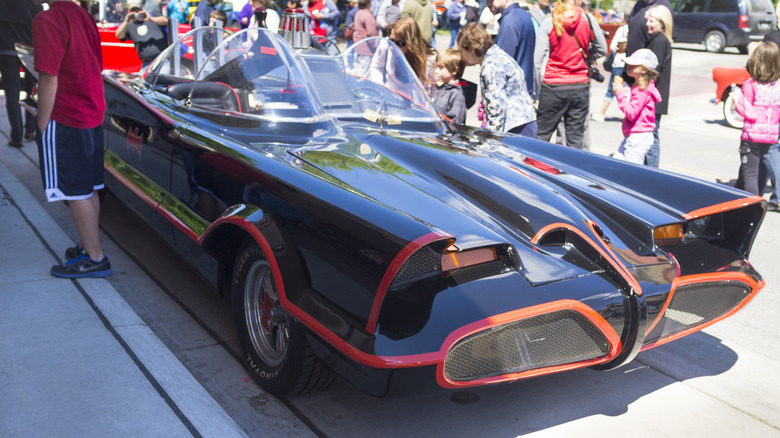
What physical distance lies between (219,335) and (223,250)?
0.55 metres

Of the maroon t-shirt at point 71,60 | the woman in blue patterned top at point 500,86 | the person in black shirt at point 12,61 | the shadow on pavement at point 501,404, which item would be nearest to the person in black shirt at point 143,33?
the person in black shirt at point 12,61

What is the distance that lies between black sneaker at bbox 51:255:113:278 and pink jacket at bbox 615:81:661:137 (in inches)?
171

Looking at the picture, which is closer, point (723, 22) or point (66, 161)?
point (66, 161)

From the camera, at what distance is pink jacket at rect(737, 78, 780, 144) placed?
21.7 ft

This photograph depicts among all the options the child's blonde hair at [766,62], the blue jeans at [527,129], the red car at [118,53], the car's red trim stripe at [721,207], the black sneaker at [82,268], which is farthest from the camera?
the red car at [118,53]

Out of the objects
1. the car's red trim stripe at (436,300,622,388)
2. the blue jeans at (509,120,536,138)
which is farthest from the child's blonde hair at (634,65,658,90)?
the car's red trim stripe at (436,300,622,388)

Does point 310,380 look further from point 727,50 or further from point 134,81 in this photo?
point 727,50

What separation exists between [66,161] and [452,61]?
9.61ft

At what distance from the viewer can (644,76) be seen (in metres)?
6.12

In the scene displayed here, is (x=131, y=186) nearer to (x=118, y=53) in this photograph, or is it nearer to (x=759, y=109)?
(x=759, y=109)

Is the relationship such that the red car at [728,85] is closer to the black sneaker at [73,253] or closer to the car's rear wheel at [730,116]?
the car's rear wheel at [730,116]

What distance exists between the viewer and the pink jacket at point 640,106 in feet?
20.3

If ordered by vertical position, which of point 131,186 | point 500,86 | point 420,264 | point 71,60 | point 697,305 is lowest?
point 697,305

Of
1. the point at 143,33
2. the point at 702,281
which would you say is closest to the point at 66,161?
the point at 702,281
